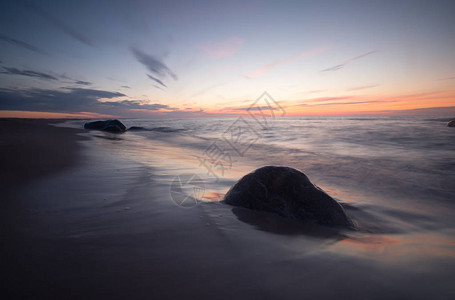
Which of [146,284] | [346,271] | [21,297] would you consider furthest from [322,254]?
[21,297]

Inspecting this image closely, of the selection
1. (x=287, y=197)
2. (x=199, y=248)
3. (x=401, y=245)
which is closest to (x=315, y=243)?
(x=287, y=197)

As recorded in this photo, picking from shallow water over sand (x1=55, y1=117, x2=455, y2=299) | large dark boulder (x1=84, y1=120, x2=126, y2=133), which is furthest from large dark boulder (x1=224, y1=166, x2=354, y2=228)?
large dark boulder (x1=84, y1=120, x2=126, y2=133)

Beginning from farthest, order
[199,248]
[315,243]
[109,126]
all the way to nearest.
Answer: [109,126], [315,243], [199,248]

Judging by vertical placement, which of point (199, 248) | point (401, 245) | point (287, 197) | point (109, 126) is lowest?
point (401, 245)

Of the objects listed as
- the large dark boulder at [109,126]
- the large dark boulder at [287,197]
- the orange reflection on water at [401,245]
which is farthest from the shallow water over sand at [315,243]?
the large dark boulder at [109,126]

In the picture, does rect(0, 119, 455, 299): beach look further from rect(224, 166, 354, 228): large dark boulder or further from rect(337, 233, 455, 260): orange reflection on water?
rect(224, 166, 354, 228): large dark boulder

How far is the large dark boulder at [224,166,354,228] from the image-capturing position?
2525mm

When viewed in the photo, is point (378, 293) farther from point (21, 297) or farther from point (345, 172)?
point (345, 172)

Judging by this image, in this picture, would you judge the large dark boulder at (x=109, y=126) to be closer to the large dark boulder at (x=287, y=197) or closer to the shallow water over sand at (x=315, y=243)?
the shallow water over sand at (x=315, y=243)

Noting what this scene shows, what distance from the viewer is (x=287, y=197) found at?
2.72m

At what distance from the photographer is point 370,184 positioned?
464 cm

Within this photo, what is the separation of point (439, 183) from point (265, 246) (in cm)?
526

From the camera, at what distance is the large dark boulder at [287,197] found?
2525mm

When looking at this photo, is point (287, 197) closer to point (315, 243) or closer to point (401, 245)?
point (315, 243)
